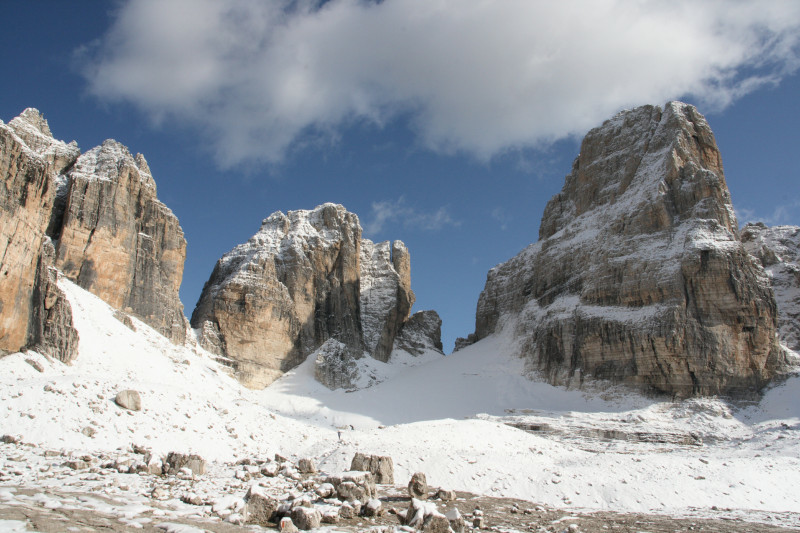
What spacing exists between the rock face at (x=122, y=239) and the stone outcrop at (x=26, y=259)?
47.9 ft

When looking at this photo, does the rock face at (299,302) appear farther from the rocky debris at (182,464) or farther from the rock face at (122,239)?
the rocky debris at (182,464)

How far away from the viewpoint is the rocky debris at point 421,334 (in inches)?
3295

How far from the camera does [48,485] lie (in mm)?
11383

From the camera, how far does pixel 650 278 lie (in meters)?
45.7

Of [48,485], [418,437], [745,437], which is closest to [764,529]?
[418,437]

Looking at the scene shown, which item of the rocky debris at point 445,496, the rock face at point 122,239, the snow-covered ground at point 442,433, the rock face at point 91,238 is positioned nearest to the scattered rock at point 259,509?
the snow-covered ground at point 442,433

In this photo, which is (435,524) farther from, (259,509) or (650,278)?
(650,278)

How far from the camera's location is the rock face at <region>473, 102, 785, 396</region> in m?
42.0

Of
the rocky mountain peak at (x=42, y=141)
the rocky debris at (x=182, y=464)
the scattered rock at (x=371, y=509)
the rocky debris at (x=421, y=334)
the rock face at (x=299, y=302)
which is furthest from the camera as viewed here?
the rocky debris at (x=421, y=334)

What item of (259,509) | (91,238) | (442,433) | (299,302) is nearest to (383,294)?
(299,302)

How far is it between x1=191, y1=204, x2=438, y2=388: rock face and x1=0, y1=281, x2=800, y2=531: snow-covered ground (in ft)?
24.2

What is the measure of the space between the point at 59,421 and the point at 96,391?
2987 mm

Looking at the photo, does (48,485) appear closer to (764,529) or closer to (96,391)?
(96,391)

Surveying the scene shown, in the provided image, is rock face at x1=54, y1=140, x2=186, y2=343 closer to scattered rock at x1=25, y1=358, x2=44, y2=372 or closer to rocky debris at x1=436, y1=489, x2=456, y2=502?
scattered rock at x1=25, y1=358, x2=44, y2=372
